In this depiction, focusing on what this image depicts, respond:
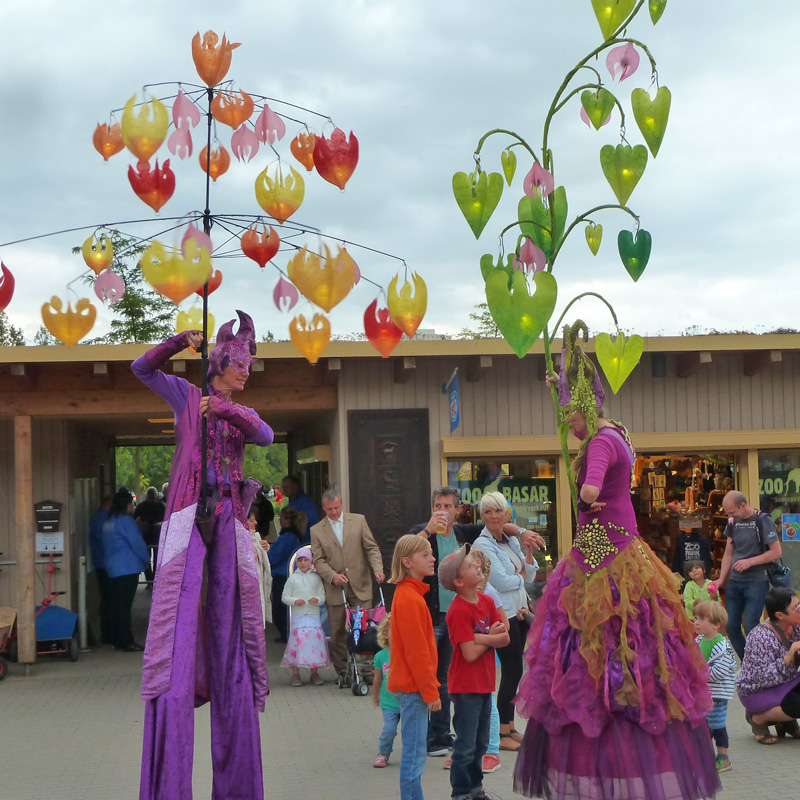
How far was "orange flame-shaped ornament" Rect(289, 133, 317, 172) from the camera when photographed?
4430 millimetres

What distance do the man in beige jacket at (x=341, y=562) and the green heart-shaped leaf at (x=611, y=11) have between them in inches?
255

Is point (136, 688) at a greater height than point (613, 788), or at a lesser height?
lesser

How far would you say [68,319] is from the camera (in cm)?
400

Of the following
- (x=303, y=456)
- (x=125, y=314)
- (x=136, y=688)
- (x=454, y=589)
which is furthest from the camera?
(x=125, y=314)

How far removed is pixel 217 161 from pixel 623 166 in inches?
70.5

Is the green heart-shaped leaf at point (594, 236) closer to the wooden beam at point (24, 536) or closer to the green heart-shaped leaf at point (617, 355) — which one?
the green heart-shaped leaf at point (617, 355)

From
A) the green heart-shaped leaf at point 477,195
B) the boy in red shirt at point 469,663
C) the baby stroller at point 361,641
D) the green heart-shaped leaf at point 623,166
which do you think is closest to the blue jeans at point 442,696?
the boy in red shirt at point 469,663

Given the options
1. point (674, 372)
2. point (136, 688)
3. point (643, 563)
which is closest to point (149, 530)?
point (136, 688)

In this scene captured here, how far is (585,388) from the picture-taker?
15.1ft

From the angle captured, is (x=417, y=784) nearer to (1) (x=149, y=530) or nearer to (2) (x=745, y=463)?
(2) (x=745, y=463)

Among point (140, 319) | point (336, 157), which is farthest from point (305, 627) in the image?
point (140, 319)

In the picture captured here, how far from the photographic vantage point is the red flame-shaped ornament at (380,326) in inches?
166

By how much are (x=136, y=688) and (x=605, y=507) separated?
6584mm

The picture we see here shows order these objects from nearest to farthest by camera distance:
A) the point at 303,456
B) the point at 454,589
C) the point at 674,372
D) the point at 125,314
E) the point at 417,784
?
the point at 417,784
the point at 454,589
the point at 674,372
the point at 303,456
the point at 125,314
